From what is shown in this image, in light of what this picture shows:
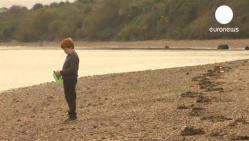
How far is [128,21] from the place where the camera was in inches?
4451

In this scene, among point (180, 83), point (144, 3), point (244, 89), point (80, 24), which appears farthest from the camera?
point (80, 24)

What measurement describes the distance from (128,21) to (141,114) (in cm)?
10038

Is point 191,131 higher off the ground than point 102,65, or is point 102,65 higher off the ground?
point 102,65

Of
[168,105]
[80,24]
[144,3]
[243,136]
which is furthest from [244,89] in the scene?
[80,24]

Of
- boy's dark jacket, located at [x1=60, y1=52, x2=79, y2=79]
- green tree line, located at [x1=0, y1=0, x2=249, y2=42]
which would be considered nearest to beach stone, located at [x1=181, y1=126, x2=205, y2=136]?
boy's dark jacket, located at [x1=60, y1=52, x2=79, y2=79]

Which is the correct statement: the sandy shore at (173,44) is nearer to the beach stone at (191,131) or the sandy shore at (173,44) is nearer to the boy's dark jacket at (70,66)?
the boy's dark jacket at (70,66)

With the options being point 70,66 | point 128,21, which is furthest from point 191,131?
point 128,21

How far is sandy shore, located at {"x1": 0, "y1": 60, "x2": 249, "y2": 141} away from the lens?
10.6 meters

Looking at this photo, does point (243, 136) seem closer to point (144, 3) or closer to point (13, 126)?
point (13, 126)

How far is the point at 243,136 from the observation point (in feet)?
31.4

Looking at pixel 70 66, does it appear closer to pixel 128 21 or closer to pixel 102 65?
pixel 102 65

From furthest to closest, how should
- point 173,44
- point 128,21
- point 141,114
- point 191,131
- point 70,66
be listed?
point 128,21
point 173,44
point 141,114
point 70,66
point 191,131

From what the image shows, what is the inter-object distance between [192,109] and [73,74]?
264 cm

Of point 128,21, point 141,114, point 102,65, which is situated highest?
point 128,21
